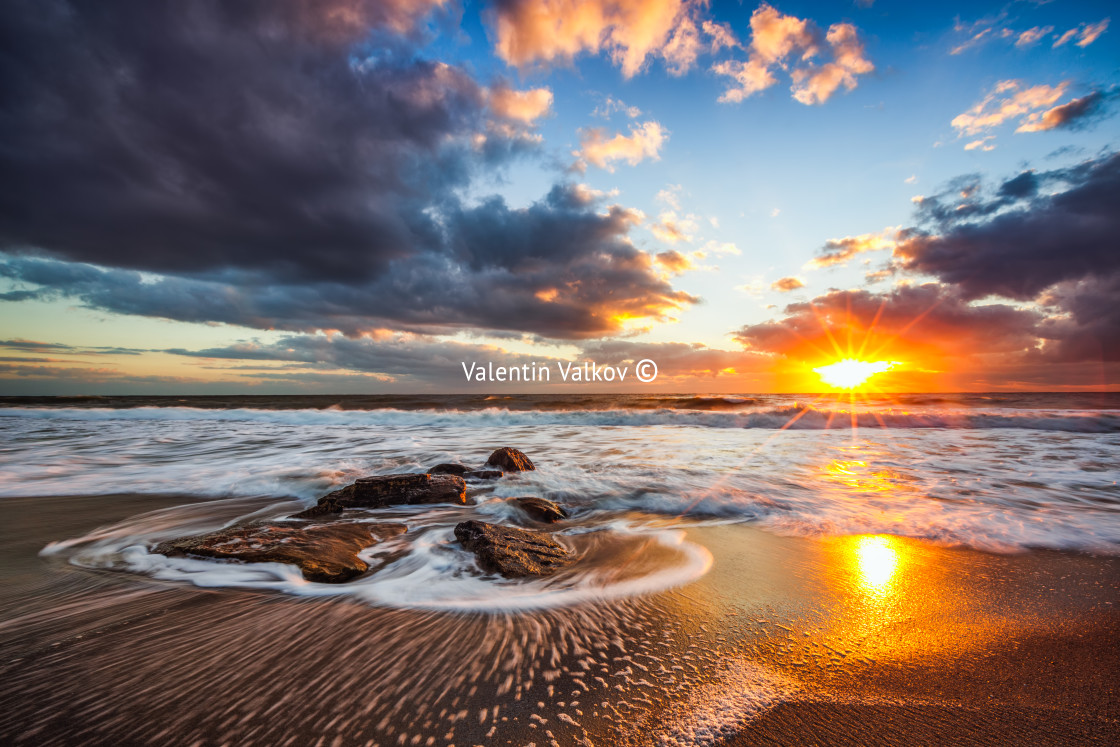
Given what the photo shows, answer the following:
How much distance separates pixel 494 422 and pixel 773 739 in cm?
1832

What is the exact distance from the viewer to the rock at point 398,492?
5.21m

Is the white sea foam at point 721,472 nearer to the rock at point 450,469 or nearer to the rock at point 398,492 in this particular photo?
the rock at point 398,492

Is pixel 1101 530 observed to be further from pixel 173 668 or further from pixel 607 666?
pixel 173 668

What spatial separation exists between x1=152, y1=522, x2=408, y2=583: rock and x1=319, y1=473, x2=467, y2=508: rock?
123 centimetres

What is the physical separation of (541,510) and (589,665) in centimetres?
293

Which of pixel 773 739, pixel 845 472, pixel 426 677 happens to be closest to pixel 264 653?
pixel 426 677

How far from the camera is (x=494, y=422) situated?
19422 mm

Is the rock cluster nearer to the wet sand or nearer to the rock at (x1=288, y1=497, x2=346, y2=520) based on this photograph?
the rock at (x1=288, y1=497, x2=346, y2=520)

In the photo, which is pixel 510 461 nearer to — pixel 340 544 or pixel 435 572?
pixel 340 544

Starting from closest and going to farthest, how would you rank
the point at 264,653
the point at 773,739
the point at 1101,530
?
the point at 773,739 < the point at 264,653 < the point at 1101,530

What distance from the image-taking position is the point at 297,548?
335cm

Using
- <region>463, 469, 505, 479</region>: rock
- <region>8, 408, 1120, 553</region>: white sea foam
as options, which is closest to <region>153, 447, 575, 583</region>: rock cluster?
<region>8, 408, 1120, 553</region>: white sea foam

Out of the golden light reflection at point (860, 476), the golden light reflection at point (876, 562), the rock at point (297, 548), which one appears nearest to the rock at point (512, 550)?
the rock at point (297, 548)

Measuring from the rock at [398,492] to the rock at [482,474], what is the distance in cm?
108
